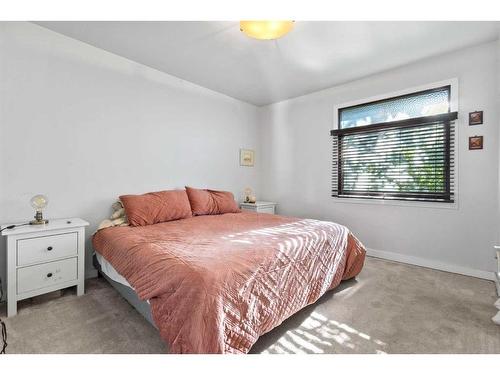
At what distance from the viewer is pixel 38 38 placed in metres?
2.25


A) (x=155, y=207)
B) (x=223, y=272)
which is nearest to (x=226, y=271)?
(x=223, y=272)

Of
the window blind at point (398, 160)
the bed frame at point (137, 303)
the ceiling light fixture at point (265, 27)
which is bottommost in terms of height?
the bed frame at point (137, 303)

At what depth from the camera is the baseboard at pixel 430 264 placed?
2512 millimetres

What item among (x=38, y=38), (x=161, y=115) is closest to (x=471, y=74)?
(x=161, y=115)

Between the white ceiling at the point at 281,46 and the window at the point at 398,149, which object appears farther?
the window at the point at 398,149

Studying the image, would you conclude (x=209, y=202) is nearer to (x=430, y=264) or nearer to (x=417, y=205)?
(x=417, y=205)

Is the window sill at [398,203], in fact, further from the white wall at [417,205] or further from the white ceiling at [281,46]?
the white ceiling at [281,46]

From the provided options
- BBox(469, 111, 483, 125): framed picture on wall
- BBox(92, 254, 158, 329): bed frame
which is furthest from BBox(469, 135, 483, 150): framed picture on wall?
BBox(92, 254, 158, 329): bed frame

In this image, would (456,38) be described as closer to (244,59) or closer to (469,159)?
(469,159)

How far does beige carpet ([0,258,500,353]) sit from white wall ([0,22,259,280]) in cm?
75

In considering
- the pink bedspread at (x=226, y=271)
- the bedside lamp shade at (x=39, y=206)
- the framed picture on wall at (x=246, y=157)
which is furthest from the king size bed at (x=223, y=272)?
the framed picture on wall at (x=246, y=157)

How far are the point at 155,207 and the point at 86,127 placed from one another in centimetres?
109

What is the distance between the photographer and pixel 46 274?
1.95m

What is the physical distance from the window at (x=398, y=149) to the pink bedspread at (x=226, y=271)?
1.20 meters
